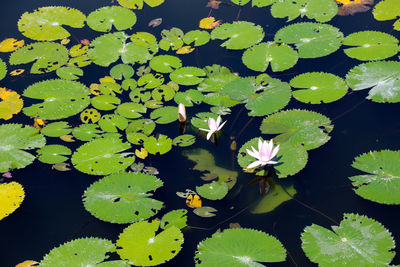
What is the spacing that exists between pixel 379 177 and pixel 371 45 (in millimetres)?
1785

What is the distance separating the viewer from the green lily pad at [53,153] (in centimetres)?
356

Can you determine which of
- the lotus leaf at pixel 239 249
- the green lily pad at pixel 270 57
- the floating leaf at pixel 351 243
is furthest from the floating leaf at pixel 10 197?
the green lily pad at pixel 270 57

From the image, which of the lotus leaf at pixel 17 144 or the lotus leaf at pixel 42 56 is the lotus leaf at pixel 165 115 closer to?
the lotus leaf at pixel 17 144

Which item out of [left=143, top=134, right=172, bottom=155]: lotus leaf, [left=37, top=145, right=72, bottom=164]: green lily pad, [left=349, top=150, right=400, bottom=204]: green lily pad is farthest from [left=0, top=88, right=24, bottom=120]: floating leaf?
[left=349, top=150, right=400, bottom=204]: green lily pad

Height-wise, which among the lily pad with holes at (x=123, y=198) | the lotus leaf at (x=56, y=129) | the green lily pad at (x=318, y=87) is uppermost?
the green lily pad at (x=318, y=87)

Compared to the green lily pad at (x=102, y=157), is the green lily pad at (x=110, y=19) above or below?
above

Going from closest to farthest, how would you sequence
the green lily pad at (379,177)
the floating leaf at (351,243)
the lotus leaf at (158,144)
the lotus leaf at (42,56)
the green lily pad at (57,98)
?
the floating leaf at (351,243), the green lily pad at (379,177), the lotus leaf at (158,144), the green lily pad at (57,98), the lotus leaf at (42,56)

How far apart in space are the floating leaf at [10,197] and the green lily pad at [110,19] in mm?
2294

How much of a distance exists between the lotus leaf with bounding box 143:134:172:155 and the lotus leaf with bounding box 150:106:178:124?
0.20 metres

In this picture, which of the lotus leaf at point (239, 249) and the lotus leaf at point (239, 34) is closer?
the lotus leaf at point (239, 249)

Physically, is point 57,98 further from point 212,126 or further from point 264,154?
point 264,154

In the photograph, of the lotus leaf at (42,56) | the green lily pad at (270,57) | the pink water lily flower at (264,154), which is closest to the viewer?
the pink water lily flower at (264,154)

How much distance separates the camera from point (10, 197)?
3.30 metres

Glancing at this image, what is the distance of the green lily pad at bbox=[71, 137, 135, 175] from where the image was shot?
3.40 meters
